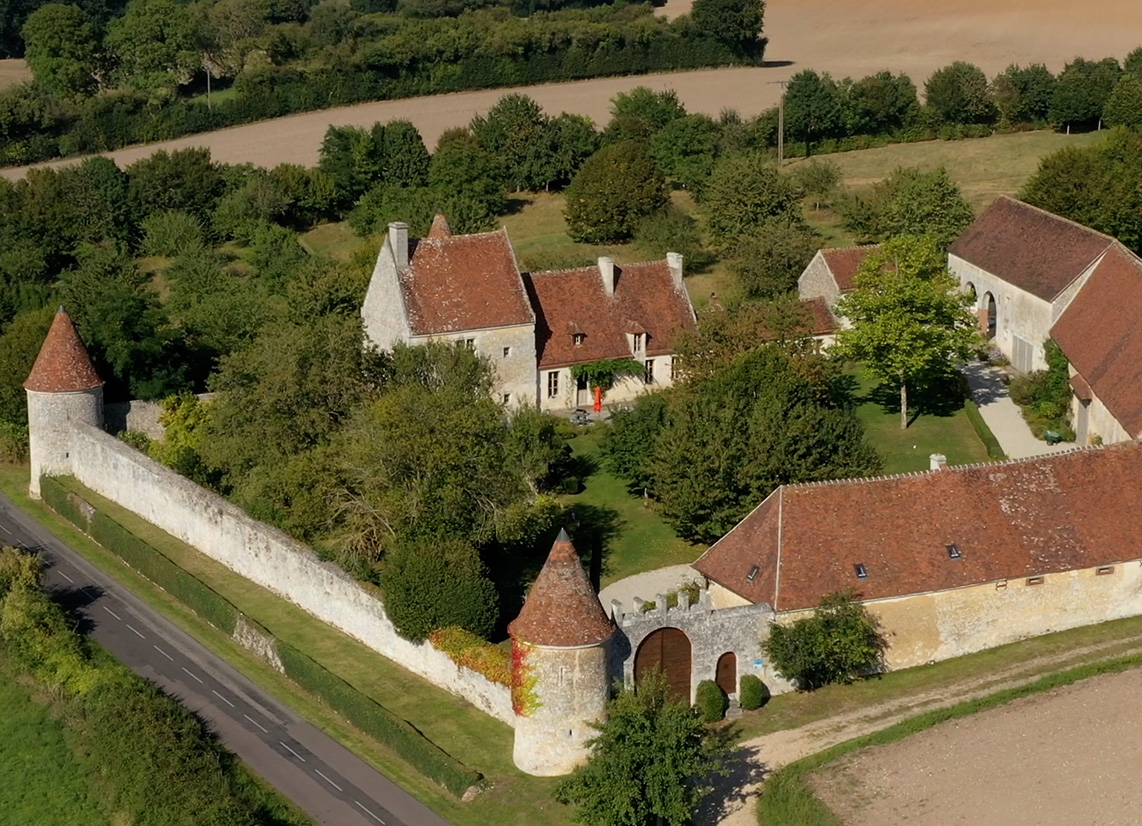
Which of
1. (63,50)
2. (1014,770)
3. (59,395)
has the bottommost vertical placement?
(1014,770)

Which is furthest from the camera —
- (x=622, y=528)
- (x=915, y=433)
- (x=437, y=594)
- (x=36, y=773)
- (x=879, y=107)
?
(x=879, y=107)

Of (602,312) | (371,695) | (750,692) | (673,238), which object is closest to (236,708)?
(371,695)

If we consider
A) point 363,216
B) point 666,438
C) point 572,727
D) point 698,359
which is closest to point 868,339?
point 698,359

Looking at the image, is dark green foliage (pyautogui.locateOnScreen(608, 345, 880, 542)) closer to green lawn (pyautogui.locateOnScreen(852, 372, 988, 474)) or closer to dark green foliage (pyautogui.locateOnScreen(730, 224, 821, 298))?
green lawn (pyautogui.locateOnScreen(852, 372, 988, 474))

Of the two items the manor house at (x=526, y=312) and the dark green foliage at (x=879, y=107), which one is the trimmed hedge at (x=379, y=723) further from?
the dark green foliage at (x=879, y=107)

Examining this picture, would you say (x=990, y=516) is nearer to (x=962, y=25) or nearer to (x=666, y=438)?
(x=666, y=438)

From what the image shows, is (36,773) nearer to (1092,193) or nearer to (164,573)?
(164,573)

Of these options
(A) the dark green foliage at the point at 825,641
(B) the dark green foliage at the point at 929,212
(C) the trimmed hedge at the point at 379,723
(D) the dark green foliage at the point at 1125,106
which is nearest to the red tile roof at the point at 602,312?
(B) the dark green foliage at the point at 929,212

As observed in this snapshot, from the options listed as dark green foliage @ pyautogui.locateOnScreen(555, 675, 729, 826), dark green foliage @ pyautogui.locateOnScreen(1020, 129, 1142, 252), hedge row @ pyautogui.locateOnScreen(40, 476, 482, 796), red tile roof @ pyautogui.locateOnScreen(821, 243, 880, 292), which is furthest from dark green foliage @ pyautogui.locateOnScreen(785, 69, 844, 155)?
dark green foliage @ pyautogui.locateOnScreen(555, 675, 729, 826)
